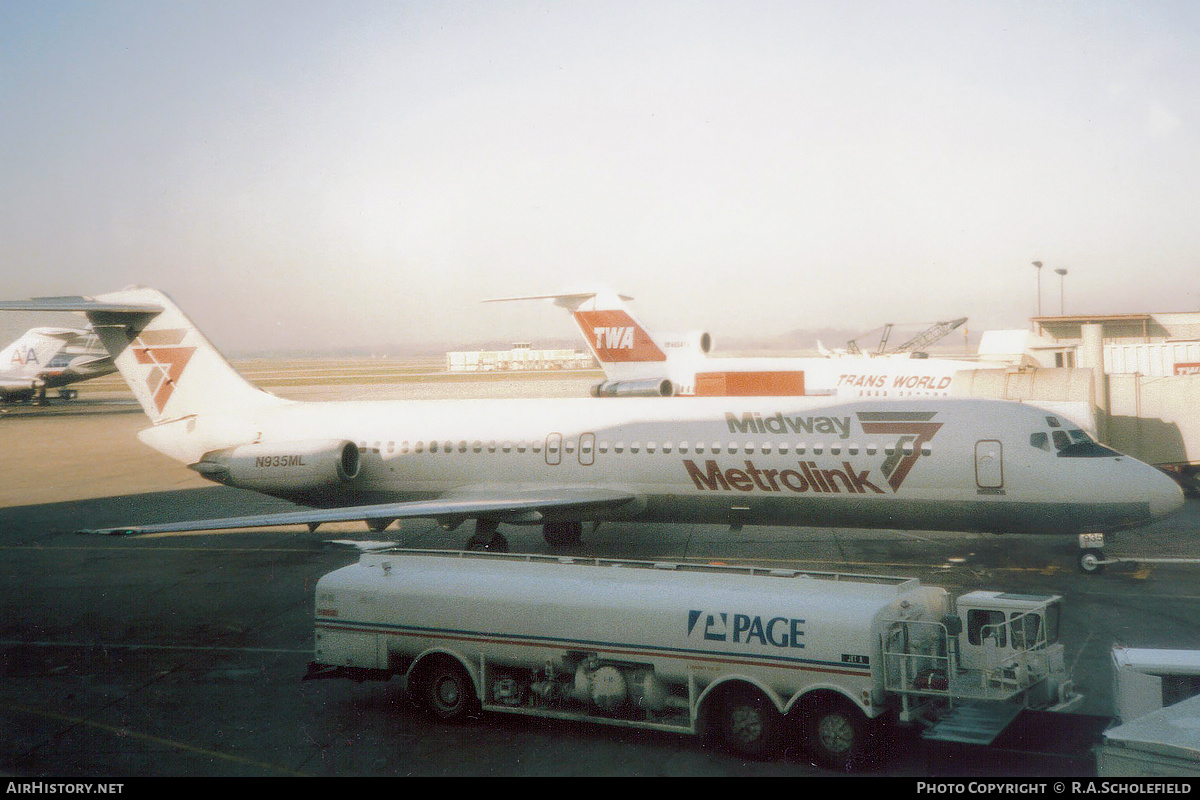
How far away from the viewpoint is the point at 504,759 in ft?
30.6

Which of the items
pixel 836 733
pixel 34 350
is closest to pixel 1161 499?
pixel 836 733

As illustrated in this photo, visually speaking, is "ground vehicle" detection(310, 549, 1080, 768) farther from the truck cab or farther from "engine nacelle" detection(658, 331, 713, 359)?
"engine nacelle" detection(658, 331, 713, 359)

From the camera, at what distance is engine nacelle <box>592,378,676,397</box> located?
33.2 metres

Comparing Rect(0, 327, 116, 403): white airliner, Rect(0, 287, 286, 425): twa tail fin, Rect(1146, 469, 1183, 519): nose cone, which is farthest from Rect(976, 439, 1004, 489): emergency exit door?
Rect(0, 327, 116, 403): white airliner

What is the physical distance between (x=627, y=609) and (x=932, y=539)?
12892 mm

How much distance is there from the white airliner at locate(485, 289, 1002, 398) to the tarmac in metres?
11.6

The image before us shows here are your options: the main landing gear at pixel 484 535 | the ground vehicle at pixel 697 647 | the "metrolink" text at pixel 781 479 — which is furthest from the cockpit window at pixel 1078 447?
the main landing gear at pixel 484 535

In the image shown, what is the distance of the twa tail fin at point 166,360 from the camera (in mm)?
20500

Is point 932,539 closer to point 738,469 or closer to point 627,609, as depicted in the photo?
point 738,469

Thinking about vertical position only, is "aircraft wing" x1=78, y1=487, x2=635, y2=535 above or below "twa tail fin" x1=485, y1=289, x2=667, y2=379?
below

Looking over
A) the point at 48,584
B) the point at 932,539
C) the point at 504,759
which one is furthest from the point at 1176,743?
the point at 48,584

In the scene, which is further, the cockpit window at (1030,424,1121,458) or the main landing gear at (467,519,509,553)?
the main landing gear at (467,519,509,553)

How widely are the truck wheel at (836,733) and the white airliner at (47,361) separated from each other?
60538 mm

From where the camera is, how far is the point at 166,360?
68.0 feet
